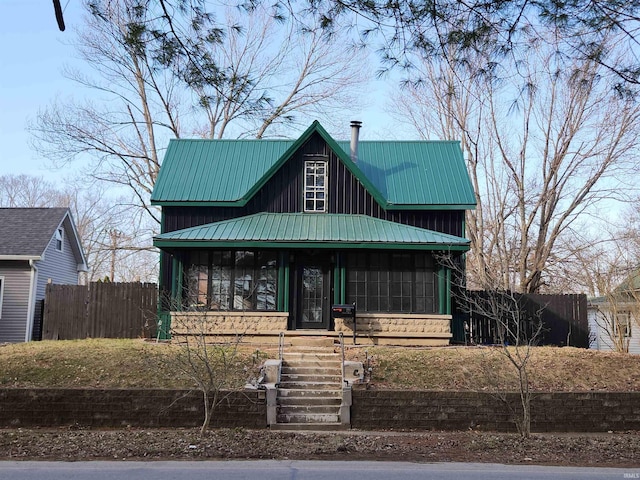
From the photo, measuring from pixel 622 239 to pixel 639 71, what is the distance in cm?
2160

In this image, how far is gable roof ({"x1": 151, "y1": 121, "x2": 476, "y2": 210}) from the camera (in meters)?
19.8

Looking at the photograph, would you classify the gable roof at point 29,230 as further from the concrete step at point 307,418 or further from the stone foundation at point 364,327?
the concrete step at point 307,418

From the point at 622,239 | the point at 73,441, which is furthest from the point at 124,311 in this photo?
the point at 622,239

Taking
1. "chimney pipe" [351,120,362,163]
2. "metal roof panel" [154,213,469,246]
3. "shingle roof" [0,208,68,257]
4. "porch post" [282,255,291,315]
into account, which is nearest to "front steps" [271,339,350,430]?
"porch post" [282,255,291,315]

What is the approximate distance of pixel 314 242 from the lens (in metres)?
17.8

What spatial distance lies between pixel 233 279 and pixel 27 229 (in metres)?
11.2

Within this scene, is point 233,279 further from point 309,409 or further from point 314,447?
Result: point 314,447

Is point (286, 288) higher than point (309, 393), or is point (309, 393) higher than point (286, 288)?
point (286, 288)

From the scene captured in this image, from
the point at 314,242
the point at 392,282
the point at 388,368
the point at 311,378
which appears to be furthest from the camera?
the point at 392,282

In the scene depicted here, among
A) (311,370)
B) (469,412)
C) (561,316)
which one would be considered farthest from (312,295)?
(561,316)

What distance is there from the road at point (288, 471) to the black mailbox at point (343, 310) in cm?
836

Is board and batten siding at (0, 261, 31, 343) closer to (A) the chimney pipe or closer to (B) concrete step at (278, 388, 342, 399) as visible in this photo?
(A) the chimney pipe

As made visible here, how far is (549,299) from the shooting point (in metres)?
20.6

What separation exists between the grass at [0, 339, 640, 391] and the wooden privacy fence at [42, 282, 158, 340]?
4.02 meters
